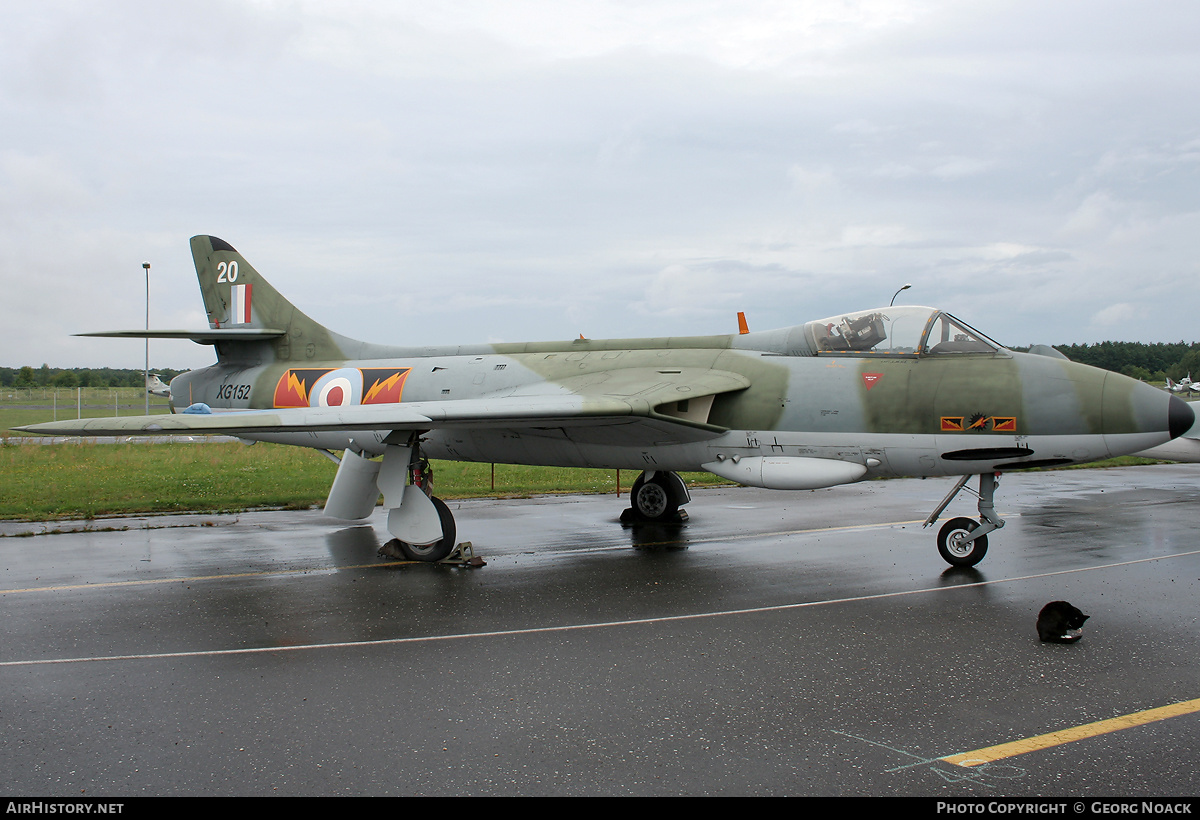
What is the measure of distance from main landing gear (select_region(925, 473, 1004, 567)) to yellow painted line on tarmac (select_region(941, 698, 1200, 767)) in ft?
12.5

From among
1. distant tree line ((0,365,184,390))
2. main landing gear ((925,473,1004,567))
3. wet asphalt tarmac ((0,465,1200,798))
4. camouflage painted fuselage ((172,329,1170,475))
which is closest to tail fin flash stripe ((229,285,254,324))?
camouflage painted fuselage ((172,329,1170,475))

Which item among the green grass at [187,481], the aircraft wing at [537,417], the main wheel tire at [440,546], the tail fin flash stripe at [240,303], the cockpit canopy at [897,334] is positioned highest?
the tail fin flash stripe at [240,303]

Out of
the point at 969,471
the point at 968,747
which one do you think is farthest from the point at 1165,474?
the point at 968,747

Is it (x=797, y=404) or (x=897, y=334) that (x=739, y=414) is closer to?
(x=797, y=404)

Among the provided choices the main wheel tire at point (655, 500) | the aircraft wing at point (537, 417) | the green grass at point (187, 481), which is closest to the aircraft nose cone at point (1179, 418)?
the aircraft wing at point (537, 417)

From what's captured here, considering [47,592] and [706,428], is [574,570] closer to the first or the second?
[706,428]

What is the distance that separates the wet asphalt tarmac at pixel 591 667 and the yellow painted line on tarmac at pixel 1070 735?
0.06 metres

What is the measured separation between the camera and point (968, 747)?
167 inches

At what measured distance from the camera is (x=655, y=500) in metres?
12.5

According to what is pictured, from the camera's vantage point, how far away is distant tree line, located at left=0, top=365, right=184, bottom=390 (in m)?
89.2

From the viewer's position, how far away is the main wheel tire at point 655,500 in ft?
40.7

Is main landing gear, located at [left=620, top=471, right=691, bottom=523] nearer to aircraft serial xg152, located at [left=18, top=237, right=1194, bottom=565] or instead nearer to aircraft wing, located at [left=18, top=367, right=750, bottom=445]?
aircraft serial xg152, located at [left=18, top=237, right=1194, bottom=565]

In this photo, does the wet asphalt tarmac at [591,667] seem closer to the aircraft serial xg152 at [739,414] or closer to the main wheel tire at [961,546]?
the main wheel tire at [961,546]

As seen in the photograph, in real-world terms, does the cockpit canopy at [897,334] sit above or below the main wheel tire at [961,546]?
above
